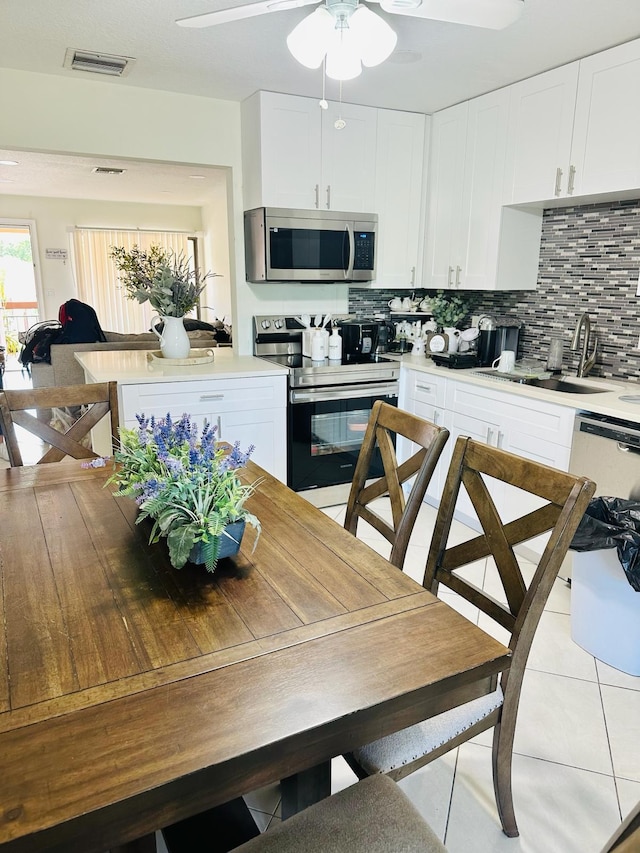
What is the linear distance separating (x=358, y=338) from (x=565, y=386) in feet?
4.44

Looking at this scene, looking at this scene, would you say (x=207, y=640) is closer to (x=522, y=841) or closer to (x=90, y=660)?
(x=90, y=660)

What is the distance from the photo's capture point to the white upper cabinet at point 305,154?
10.9 ft

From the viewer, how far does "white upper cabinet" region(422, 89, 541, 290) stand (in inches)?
129

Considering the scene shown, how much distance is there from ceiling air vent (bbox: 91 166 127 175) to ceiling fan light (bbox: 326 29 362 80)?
440 centimetres

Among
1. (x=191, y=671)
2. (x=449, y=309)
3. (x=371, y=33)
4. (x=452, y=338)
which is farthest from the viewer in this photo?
(x=449, y=309)

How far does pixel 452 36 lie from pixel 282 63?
842mm

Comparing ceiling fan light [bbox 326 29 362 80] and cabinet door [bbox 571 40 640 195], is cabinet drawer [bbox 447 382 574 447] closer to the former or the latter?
cabinet door [bbox 571 40 640 195]

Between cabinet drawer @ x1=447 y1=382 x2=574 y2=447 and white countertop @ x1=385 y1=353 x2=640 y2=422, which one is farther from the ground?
white countertop @ x1=385 y1=353 x2=640 y2=422

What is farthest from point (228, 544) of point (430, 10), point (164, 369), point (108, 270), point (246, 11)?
point (108, 270)

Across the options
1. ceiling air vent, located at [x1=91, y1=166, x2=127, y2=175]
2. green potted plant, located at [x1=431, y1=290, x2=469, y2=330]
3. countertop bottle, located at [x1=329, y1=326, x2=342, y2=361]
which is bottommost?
countertop bottle, located at [x1=329, y1=326, x2=342, y2=361]

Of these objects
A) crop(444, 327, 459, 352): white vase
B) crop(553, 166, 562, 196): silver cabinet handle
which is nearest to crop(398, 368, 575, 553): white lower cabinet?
crop(444, 327, 459, 352): white vase

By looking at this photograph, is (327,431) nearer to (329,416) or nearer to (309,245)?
(329,416)

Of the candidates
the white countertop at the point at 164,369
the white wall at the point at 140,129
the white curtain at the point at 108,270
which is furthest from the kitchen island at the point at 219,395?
the white curtain at the point at 108,270

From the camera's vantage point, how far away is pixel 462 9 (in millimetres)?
1693
